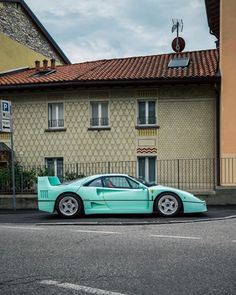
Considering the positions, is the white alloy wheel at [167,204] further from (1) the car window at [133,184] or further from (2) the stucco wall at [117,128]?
(2) the stucco wall at [117,128]

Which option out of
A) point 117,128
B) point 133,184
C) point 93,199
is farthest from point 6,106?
point 117,128

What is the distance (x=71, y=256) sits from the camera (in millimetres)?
7348

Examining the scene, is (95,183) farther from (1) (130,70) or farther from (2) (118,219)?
(1) (130,70)

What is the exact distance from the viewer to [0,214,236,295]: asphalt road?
544 centimetres

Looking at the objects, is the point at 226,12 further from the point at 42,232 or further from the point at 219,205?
the point at 42,232

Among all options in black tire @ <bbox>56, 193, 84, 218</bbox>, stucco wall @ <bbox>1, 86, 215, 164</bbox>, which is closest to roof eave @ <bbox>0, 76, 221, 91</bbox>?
stucco wall @ <bbox>1, 86, 215, 164</bbox>

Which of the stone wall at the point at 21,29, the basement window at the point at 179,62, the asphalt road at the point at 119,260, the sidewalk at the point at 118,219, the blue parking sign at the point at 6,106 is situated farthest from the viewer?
the stone wall at the point at 21,29

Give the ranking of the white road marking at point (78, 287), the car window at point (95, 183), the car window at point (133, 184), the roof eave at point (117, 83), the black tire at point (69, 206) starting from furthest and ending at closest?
the roof eave at point (117, 83)
the car window at point (95, 183)
the black tire at point (69, 206)
the car window at point (133, 184)
the white road marking at point (78, 287)

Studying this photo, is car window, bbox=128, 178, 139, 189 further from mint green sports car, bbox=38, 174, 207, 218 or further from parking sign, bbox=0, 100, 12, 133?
parking sign, bbox=0, 100, 12, 133

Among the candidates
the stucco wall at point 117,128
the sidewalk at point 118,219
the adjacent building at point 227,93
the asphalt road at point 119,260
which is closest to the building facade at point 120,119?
the stucco wall at point 117,128

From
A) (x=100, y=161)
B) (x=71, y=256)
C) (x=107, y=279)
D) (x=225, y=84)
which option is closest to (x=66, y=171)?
(x=100, y=161)

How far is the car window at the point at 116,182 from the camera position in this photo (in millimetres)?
13227

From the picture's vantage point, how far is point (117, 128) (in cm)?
2234

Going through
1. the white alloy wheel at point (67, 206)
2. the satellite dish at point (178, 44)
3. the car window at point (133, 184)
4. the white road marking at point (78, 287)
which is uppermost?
the satellite dish at point (178, 44)
